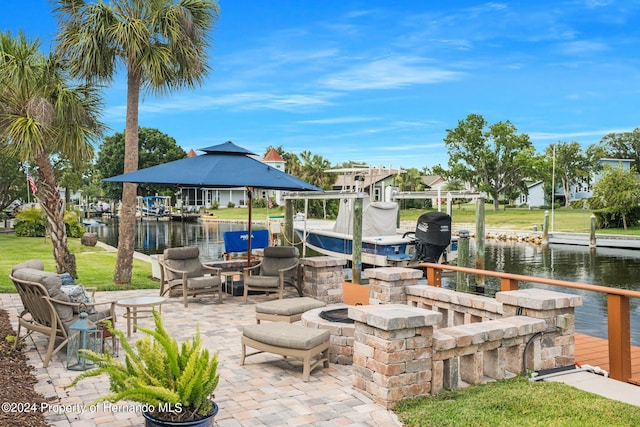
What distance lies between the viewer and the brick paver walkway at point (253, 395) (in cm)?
415

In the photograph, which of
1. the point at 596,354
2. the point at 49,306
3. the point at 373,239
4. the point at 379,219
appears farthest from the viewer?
the point at 379,219

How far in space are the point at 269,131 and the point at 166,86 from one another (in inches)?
2313

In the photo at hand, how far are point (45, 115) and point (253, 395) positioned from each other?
25.7 feet

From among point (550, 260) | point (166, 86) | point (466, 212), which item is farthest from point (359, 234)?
point (466, 212)

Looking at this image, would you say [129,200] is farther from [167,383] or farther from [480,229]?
[167,383]

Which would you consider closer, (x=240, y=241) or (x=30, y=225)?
(x=240, y=241)

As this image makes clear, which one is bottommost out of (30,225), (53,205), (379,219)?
(30,225)

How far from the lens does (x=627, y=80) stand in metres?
48.3

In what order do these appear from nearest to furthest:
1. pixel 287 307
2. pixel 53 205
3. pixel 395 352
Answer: pixel 395 352 → pixel 287 307 → pixel 53 205

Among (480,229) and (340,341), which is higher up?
(480,229)

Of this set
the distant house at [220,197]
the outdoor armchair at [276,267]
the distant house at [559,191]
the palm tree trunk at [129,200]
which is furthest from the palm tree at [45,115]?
the distant house at [559,191]

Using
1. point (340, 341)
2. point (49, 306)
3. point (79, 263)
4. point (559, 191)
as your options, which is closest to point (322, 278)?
point (340, 341)

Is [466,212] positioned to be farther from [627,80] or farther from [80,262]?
[80,262]

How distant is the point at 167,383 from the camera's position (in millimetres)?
3459
